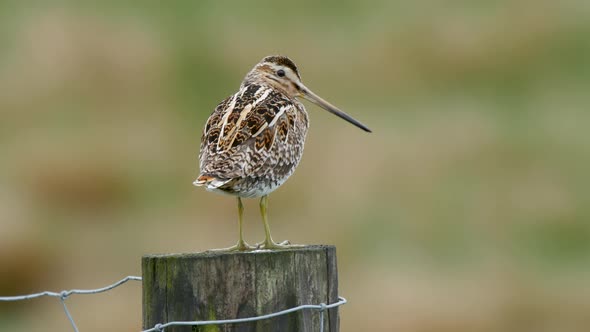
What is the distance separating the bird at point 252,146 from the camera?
632 centimetres

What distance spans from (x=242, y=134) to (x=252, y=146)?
0.26ft

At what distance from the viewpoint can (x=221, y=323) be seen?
494cm

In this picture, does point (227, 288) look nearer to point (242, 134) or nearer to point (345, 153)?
point (242, 134)

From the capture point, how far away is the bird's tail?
19.8 ft

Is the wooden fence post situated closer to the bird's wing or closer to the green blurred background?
the bird's wing

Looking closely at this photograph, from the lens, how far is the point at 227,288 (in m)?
4.95

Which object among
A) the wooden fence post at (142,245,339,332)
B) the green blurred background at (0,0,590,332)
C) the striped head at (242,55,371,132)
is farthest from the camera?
the green blurred background at (0,0,590,332)

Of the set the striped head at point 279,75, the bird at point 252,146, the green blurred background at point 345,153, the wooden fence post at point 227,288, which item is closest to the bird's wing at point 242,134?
the bird at point 252,146

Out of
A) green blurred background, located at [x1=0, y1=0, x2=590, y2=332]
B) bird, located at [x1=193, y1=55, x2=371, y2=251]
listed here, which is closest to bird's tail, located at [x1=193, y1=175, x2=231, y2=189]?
bird, located at [x1=193, y1=55, x2=371, y2=251]

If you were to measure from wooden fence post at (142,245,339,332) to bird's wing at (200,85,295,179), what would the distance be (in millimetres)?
1215

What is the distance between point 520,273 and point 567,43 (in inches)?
249

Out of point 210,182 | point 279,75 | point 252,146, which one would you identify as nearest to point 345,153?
point 279,75

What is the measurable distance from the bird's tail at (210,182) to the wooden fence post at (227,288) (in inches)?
38.0

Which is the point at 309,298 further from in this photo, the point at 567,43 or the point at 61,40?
the point at 567,43
